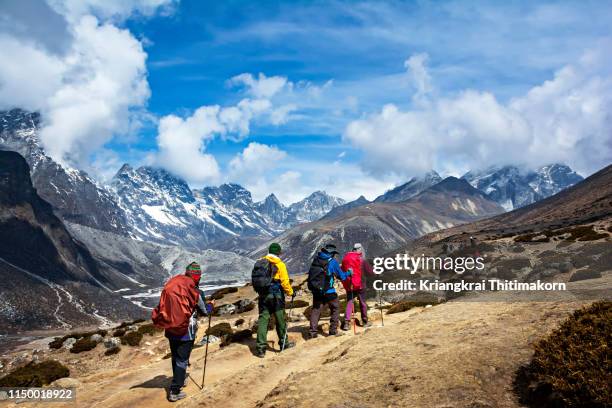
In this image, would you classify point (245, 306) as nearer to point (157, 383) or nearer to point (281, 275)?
point (281, 275)

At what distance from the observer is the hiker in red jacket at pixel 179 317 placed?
1230 cm

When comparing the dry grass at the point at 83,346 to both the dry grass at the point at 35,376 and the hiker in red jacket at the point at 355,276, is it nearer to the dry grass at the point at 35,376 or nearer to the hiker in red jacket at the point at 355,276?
the dry grass at the point at 35,376

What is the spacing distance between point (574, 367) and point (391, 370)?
411cm

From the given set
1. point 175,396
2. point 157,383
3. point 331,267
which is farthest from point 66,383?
point 331,267

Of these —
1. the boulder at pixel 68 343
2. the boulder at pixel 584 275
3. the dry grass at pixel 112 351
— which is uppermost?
the boulder at pixel 584 275

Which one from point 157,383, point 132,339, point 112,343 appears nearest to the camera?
point 157,383

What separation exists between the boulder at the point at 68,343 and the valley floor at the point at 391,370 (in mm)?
21596

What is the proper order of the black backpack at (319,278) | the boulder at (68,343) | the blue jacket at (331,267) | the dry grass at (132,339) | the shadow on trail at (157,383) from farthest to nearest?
the boulder at (68,343)
the dry grass at (132,339)
the blue jacket at (331,267)
the black backpack at (319,278)
the shadow on trail at (157,383)

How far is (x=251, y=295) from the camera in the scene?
55.8 metres

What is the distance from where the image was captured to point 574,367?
24.7 ft

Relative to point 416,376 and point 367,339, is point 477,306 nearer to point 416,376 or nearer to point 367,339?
point 367,339

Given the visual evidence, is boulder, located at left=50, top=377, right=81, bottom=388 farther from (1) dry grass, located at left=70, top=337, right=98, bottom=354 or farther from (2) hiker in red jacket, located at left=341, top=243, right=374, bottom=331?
(1) dry grass, located at left=70, top=337, right=98, bottom=354

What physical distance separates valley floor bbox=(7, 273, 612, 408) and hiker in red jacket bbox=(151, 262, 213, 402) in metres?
0.73

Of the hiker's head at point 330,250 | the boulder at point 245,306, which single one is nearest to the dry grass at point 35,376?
the hiker's head at point 330,250
